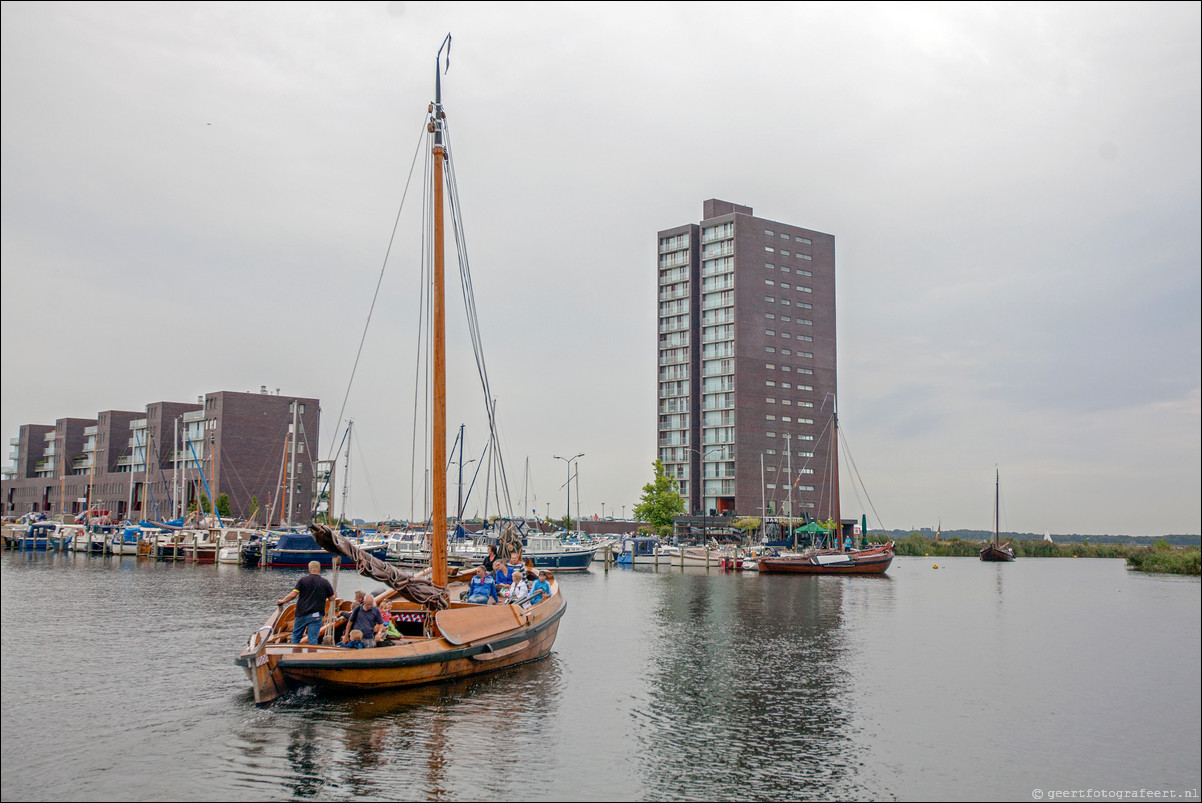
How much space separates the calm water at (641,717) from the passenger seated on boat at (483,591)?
221 cm

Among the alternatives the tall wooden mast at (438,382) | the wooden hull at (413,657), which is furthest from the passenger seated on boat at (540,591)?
the tall wooden mast at (438,382)

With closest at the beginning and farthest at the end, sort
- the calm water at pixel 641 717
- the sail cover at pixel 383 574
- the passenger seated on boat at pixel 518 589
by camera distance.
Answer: the calm water at pixel 641 717
the sail cover at pixel 383 574
the passenger seated on boat at pixel 518 589

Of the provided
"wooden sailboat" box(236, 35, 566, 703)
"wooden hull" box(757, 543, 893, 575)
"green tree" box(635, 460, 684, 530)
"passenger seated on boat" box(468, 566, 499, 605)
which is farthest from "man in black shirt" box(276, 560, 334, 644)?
"green tree" box(635, 460, 684, 530)

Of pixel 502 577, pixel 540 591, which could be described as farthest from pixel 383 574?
pixel 540 591

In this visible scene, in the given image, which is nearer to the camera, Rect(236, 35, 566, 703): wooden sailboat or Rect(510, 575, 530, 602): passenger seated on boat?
Rect(236, 35, 566, 703): wooden sailboat

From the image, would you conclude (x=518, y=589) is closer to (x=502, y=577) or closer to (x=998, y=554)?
(x=502, y=577)

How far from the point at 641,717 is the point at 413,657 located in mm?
5237

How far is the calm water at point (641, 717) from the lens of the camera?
48.0 ft

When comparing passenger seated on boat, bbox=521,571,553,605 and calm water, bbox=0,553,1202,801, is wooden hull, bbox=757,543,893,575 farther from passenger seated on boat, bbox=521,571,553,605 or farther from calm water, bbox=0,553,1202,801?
passenger seated on boat, bbox=521,571,553,605

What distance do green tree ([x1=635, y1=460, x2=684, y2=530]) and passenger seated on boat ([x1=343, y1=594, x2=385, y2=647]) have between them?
99.7m

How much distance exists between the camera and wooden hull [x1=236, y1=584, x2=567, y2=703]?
61.3ft

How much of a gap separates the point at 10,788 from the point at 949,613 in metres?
42.5

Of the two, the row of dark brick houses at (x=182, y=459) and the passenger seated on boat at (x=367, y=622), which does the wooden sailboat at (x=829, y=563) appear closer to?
the passenger seated on boat at (x=367, y=622)

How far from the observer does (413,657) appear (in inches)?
792
